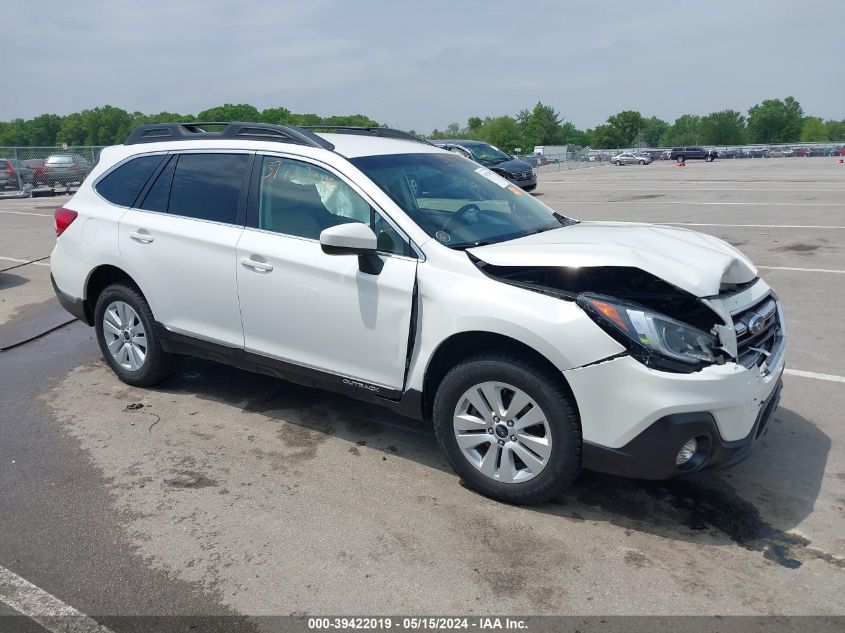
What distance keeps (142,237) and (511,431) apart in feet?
9.87

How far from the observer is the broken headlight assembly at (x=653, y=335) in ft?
10.4

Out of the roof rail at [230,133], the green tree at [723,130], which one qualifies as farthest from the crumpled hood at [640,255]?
the green tree at [723,130]

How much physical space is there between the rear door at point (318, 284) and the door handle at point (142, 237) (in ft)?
2.95

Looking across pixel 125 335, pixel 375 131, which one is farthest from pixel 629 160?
pixel 125 335

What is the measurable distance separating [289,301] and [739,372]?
2456 mm

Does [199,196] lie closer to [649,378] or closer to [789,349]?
[649,378]

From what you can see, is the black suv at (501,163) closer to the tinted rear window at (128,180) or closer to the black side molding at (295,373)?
the tinted rear window at (128,180)

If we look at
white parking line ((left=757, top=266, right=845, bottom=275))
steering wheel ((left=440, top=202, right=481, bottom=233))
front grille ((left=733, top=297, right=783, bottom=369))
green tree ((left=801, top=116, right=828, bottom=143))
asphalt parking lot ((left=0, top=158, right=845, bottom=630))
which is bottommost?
asphalt parking lot ((left=0, top=158, right=845, bottom=630))

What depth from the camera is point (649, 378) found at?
314cm

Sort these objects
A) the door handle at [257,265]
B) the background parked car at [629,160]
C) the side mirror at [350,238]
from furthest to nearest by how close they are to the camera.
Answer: the background parked car at [629,160] → the door handle at [257,265] → the side mirror at [350,238]

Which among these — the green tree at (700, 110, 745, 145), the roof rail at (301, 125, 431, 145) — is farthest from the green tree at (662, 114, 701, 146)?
the roof rail at (301, 125, 431, 145)

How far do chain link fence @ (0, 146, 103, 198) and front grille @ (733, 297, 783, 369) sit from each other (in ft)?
84.7

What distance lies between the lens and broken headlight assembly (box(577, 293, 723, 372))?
316 centimetres

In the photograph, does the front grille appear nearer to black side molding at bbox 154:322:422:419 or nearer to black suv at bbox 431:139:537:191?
black side molding at bbox 154:322:422:419
